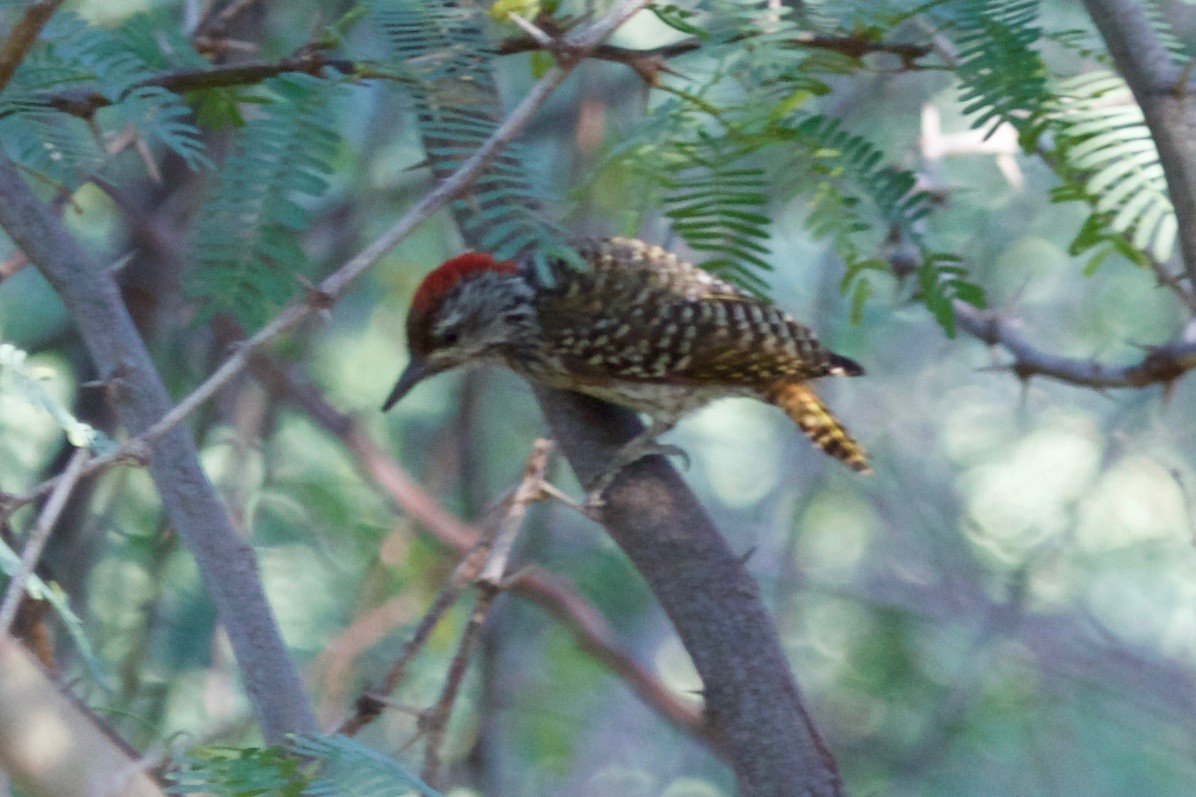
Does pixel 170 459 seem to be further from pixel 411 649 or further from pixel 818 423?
pixel 818 423

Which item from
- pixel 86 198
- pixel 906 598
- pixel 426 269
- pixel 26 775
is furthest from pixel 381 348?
pixel 26 775

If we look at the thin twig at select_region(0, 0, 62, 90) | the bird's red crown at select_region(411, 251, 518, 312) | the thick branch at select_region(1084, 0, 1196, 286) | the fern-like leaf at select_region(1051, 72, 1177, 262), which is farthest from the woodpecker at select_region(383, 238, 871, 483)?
the thin twig at select_region(0, 0, 62, 90)

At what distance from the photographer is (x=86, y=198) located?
543cm

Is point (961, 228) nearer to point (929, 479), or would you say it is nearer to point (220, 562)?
point (929, 479)

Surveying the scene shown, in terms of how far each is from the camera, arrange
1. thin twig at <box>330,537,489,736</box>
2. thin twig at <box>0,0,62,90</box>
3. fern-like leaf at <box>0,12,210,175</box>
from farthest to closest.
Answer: thin twig at <box>330,537,489,736</box> → fern-like leaf at <box>0,12,210,175</box> → thin twig at <box>0,0,62,90</box>

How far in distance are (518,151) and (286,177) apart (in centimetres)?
45

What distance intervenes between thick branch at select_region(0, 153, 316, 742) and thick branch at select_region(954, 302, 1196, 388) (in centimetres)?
213

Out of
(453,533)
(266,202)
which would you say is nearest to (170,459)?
(266,202)

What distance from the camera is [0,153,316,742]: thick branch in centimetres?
237

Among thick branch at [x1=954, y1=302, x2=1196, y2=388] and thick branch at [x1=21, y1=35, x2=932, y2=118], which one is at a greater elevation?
thick branch at [x1=21, y1=35, x2=932, y2=118]

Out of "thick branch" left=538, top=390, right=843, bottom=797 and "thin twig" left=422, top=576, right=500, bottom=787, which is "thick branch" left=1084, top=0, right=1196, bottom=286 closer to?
"thick branch" left=538, top=390, right=843, bottom=797

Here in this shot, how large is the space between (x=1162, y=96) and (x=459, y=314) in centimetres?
225

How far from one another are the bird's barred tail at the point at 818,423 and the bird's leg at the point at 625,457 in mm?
751

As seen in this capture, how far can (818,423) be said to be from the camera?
409cm
